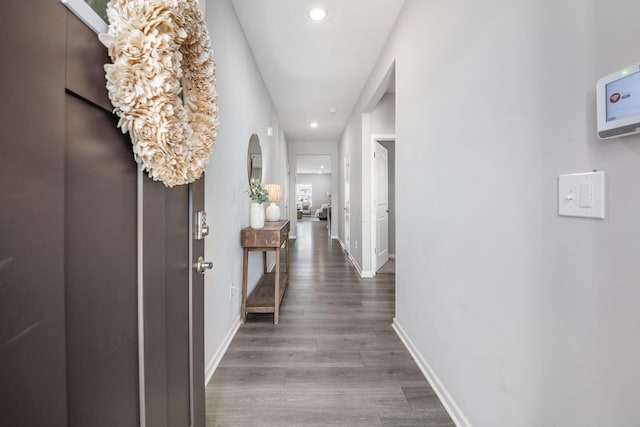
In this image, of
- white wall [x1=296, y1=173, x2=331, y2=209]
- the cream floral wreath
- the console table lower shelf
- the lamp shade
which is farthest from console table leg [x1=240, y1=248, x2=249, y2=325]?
white wall [x1=296, y1=173, x2=331, y2=209]

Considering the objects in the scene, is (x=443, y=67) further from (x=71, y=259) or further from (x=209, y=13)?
(x=71, y=259)

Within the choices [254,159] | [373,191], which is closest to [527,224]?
[254,159]

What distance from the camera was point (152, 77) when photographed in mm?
616

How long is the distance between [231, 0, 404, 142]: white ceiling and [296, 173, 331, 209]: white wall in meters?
12.1

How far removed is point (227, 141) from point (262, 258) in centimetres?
179

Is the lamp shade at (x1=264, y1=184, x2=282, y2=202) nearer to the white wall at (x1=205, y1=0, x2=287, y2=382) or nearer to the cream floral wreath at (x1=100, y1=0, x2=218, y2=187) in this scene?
the white wall at (x1=205, y1=0, x2=287, y2=382)

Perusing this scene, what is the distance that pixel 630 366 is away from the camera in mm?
641

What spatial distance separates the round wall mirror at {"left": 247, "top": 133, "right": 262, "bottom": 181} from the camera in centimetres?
272

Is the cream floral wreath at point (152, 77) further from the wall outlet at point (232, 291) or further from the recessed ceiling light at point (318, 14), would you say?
the recessed ceiling light at point (318, 14)

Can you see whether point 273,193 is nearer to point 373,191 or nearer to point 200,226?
point 373,191

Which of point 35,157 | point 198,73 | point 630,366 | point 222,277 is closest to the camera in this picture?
point 35,157

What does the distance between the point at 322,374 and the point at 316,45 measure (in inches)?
116

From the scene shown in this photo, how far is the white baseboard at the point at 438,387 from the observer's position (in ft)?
4.29

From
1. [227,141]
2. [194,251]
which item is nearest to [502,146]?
[194,251]
